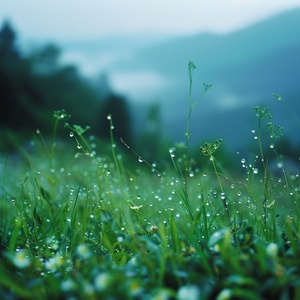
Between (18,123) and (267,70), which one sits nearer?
(18,123)

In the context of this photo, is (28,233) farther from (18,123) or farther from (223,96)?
(223,96)

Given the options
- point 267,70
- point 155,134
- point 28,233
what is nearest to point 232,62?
point 267,70

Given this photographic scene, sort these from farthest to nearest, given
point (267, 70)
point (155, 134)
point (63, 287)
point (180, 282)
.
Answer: point (155, 134) < point (267, 70) < point (180, 282) < point (63, 287)

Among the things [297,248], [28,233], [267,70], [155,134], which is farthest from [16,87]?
[297,248]

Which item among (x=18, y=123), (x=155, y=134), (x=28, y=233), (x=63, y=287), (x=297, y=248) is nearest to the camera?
(x=63, y=287)

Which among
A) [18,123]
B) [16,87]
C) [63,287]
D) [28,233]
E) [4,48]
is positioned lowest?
[63,287]

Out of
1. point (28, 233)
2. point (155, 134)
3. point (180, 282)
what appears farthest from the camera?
point (155, 134)

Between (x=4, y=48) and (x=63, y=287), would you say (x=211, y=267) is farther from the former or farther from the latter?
(x=4, y=48)

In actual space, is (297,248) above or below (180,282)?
above

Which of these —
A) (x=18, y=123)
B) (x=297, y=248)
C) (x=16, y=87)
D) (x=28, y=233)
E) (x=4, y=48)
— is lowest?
(x=297, y=248)
